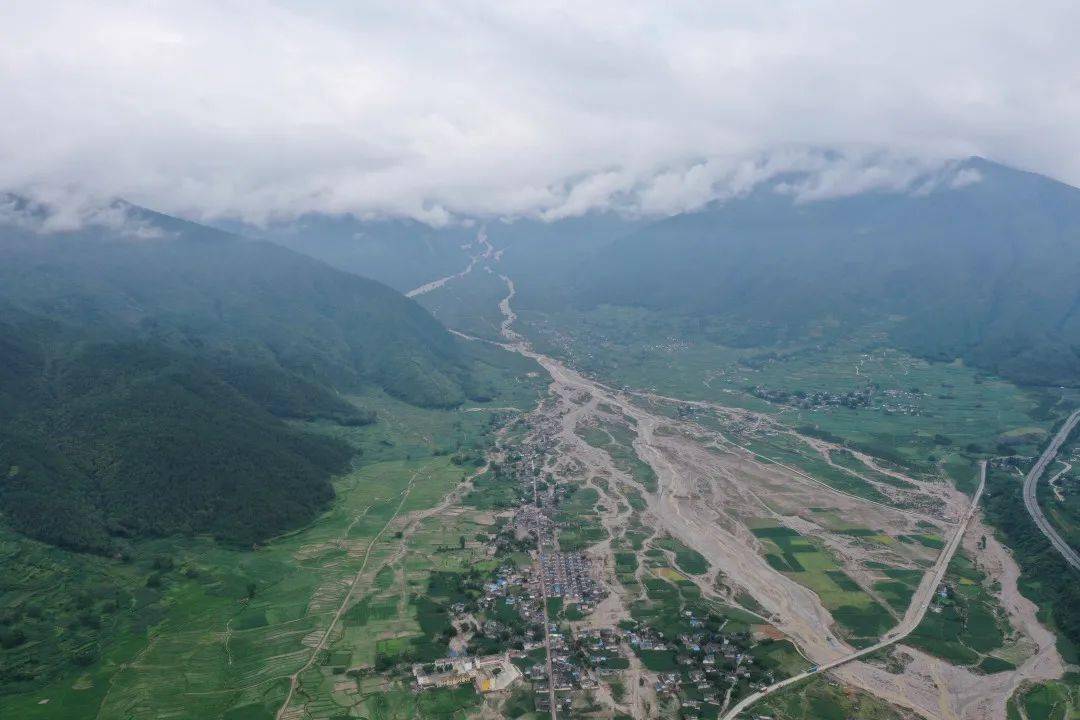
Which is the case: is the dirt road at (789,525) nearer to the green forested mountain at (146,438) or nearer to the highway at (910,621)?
the highway at (910,621)

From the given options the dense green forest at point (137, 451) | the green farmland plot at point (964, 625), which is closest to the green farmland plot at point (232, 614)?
the dense green forest at point (137, 451)

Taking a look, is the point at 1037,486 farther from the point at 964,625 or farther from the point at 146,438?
the point at 146,438

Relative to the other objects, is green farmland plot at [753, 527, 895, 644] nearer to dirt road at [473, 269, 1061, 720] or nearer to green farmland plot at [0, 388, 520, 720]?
dirt road at [473, 269, 1061, 720]

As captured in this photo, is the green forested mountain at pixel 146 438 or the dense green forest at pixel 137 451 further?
the green forested mountain at pixel 146 438

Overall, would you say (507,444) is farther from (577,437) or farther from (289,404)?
(289,404)

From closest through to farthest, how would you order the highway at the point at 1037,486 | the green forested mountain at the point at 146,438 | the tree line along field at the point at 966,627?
the tree line along field at the point at 966,627, the highway at the point at 1037,486, the green forested mountain at the point at 146,438

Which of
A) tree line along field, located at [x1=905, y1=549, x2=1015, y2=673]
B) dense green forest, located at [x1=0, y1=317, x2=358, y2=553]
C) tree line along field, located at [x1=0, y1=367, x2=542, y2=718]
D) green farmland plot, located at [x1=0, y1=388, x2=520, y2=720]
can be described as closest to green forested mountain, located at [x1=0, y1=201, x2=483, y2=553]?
dense green forest, located at [x1=0, y1=317, x2=358, y2=553]
